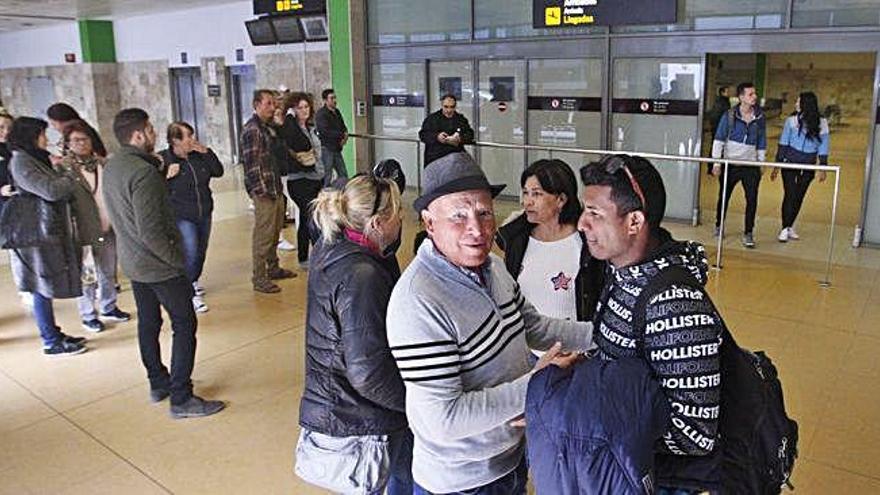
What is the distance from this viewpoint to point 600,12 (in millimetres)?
7977

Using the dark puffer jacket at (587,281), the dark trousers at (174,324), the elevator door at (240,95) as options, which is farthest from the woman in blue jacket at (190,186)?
the elevator door at (240,95)

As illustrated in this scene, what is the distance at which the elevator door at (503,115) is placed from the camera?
9.20 metres

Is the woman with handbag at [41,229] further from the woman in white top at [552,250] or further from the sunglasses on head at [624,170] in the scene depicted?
the sunglasses on head at [624,170]

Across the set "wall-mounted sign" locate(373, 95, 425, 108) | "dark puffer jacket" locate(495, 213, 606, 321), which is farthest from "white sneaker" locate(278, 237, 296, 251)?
"dark puffer jacket" locate(495, 213, 606, 321)

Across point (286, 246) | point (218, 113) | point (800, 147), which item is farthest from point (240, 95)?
point (800, 147)

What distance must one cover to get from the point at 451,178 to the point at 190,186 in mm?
3891

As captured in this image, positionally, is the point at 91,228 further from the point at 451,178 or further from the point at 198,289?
the point at 451,178

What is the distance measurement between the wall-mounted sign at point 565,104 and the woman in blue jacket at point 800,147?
2.23 m

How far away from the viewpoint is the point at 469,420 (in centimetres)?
157

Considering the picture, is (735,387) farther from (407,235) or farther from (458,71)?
(458,71)

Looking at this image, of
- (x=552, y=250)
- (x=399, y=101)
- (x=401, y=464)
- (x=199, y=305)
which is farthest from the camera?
(x=399, y=101)

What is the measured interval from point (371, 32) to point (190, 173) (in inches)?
233

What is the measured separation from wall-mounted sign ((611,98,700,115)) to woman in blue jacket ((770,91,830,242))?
109cm

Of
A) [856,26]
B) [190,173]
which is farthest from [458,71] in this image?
[190,173]
